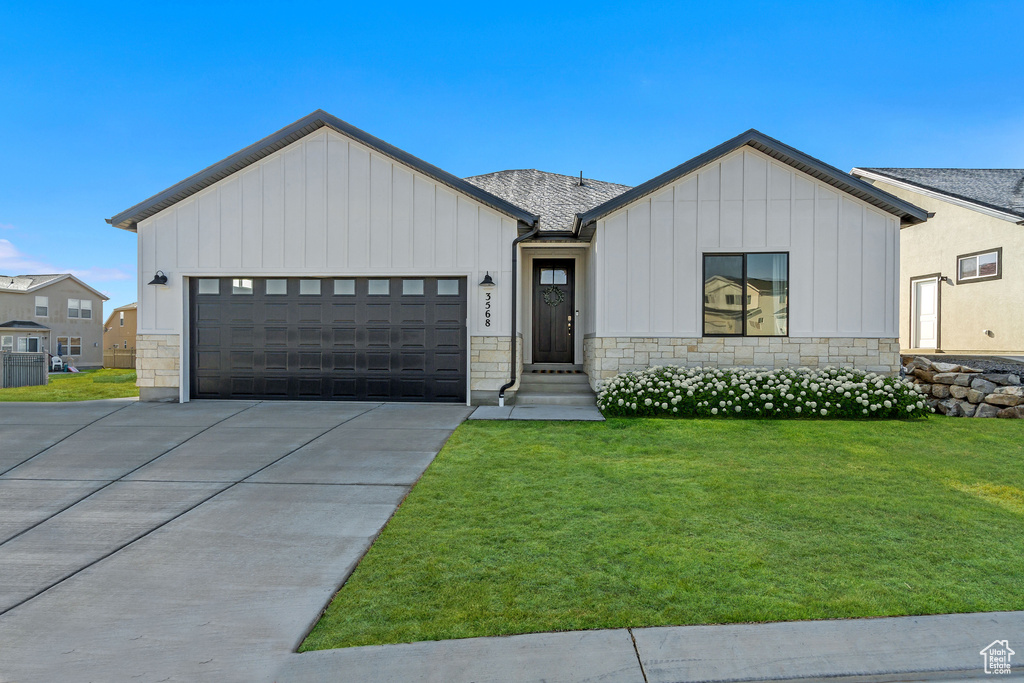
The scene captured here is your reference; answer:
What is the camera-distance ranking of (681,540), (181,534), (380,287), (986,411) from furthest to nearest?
(380,287) < (986,411) < (181,534) < (681,540)

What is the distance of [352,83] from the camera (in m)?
14.1

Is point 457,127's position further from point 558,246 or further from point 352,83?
point 558,246

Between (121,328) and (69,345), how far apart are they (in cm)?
348

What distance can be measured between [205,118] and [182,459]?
12346 millimetres

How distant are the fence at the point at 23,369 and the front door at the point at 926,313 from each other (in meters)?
27.8

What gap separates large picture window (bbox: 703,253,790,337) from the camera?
400 inches

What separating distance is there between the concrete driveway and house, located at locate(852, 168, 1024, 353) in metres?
14.1

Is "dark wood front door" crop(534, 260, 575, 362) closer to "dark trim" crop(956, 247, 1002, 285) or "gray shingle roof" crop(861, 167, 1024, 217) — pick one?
"gray shingle roof" crop(861, 167, 1024, 217)

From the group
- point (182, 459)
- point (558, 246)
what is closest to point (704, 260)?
point (558, 246)

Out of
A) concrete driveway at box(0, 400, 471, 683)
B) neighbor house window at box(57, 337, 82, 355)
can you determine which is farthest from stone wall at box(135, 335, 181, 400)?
neighbor house window at box(57, 337, 82, 355)

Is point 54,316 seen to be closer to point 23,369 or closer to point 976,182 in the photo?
point 23,369

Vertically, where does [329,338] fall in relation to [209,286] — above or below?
below

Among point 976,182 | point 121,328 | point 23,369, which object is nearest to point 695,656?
point 976,182

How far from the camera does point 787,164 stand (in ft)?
32.8
